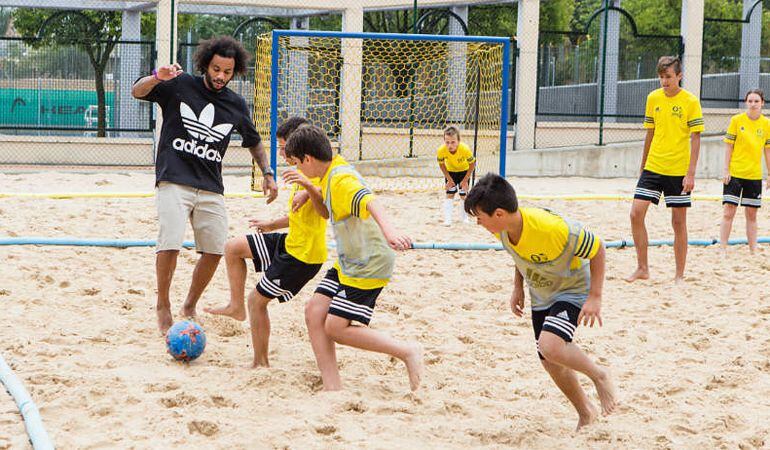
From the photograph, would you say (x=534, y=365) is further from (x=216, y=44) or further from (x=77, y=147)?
(x=77, y=147)

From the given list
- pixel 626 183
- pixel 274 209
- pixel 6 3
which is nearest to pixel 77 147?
pixel 6 3

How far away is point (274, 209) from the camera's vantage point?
11352 millimetres

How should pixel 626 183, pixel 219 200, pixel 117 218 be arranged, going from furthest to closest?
pixel 626 183 → pixel 117 218 → pixel 219 200

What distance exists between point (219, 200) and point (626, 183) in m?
12.9

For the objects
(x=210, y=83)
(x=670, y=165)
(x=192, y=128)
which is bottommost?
(x=670, y=165)

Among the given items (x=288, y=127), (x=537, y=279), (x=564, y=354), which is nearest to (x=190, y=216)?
(x=288, y=127)

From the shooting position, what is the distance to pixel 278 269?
17.2 ft

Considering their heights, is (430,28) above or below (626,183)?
above

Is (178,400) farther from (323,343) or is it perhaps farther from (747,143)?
(747,143)

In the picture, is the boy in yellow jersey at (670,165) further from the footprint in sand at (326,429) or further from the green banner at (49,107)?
the green banner at (49,107)

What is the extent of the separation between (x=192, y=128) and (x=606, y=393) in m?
2.84

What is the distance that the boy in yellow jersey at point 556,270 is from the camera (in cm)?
435

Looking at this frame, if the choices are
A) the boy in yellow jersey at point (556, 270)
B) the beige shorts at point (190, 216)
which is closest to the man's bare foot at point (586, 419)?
the boy in yellow jersey at point (556, 270)

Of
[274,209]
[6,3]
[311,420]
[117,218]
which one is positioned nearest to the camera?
[311,420]
